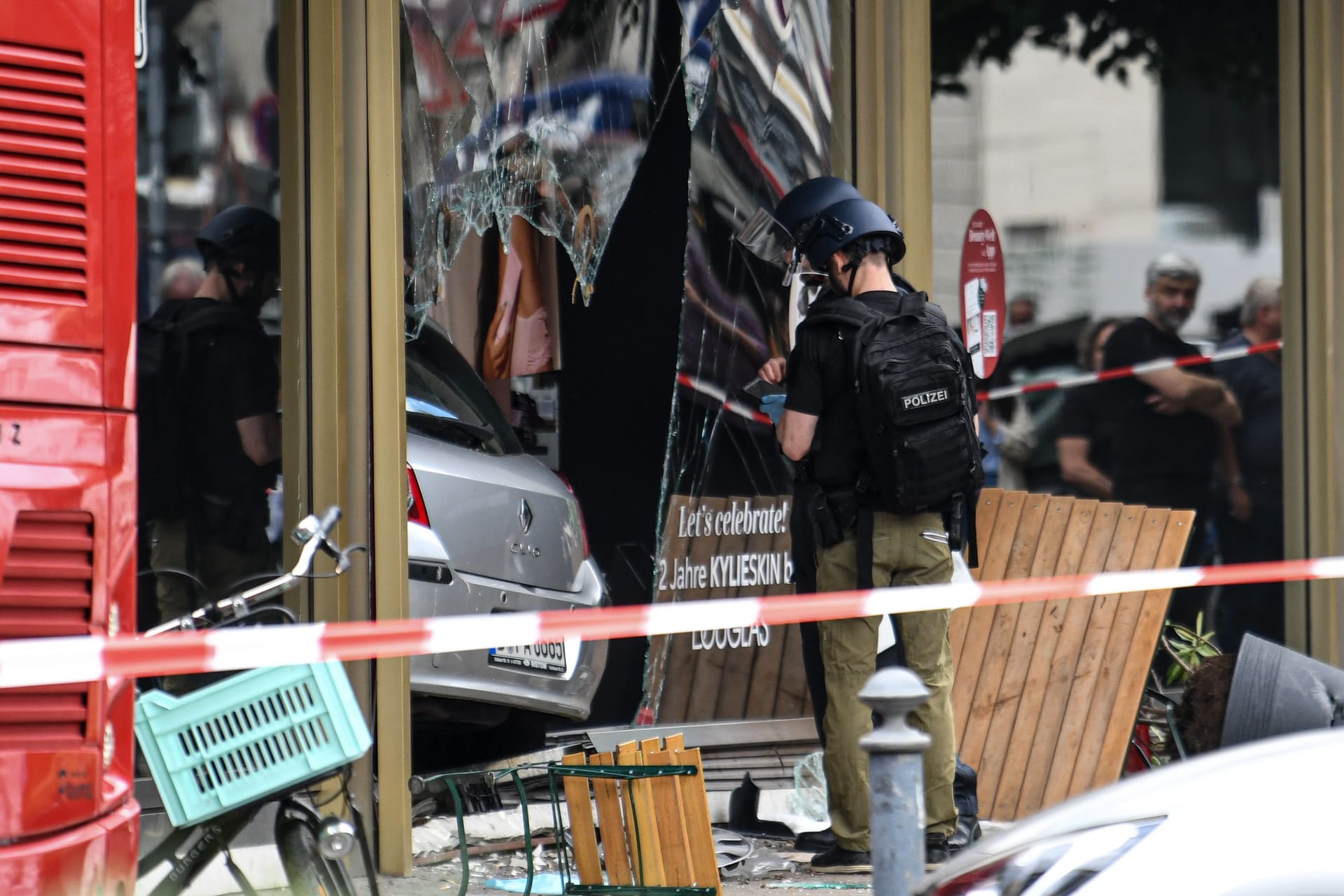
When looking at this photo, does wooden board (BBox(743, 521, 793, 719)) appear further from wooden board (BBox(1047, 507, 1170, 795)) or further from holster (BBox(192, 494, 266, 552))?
holster (BBox(192, 494, 266, 552))

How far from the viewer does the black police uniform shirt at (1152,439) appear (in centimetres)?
822

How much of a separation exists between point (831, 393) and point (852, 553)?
52 centimetres

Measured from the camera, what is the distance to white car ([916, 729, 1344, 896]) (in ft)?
8.35

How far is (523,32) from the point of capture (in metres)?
6.10

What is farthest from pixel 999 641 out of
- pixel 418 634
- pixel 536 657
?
pixel 418 634

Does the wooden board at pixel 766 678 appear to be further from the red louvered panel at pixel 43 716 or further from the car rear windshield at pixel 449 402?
the red louvered panel at pixel 43 716

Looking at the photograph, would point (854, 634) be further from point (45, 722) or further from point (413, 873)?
point (45, 722)

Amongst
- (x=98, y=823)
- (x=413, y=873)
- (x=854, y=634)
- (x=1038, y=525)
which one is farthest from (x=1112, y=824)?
(x=1038, y=525)

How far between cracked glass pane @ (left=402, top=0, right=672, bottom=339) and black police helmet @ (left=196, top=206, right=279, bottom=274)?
53cm

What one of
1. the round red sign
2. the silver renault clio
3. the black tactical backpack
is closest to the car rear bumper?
the silver renault clio

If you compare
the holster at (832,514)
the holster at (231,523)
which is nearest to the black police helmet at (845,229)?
the holster at (832,514)

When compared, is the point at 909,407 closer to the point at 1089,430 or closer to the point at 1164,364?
the point at 1089,430

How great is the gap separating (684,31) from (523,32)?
74 cm

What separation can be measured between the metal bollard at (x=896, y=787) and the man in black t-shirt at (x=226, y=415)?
2.75 m
